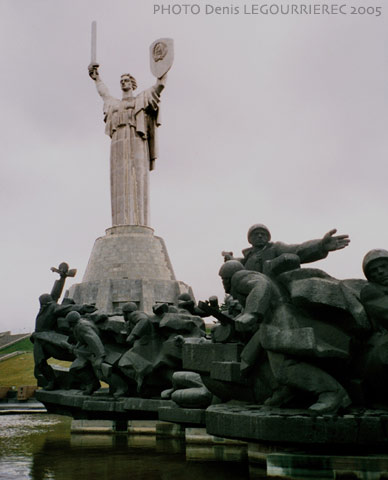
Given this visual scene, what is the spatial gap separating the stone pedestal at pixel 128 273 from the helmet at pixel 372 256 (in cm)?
1191

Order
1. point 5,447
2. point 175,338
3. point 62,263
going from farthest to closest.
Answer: point 62,263
point 175,338
point 5,447

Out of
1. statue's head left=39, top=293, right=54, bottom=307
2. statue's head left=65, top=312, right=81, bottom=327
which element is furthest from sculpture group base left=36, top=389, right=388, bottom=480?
statue's head left=39, top=293, right=54, bottom=307

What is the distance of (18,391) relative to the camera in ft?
52.9

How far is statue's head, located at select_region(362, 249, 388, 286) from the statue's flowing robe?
14.4 metres

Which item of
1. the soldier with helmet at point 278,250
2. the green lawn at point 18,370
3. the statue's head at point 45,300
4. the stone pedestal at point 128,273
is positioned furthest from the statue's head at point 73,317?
the green lawn at point 18,370

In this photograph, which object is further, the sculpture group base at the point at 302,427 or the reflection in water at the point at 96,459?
the reflection in water at the point at 96,459

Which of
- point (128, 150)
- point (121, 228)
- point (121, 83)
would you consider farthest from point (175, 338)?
point (121, 83)

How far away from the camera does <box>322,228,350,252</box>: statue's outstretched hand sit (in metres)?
6.87

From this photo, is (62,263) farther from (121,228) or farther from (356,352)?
(356,352)

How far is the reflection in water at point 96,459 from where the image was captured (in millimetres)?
5488

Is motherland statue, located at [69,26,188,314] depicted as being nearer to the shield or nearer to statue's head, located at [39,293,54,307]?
the shield

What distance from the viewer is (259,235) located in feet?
25.8

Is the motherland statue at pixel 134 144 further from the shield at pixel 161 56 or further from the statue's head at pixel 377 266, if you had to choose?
the statue's head at pixel 377 266

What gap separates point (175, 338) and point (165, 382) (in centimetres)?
92
